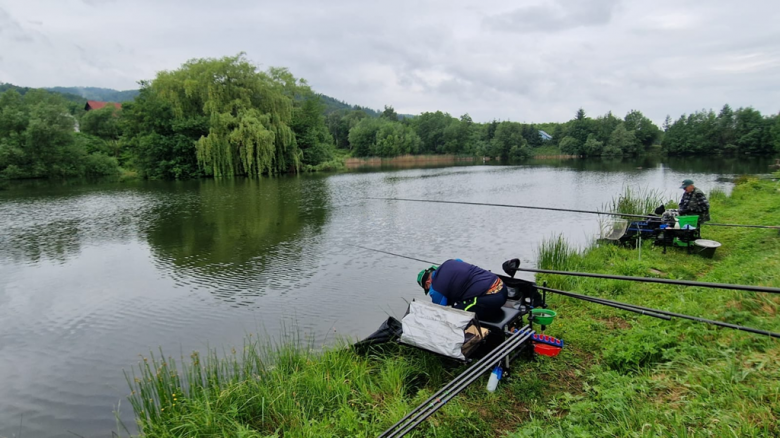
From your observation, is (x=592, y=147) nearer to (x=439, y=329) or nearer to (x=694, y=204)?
(x=694, y=204)

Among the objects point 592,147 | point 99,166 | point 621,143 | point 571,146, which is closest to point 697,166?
point 621,143

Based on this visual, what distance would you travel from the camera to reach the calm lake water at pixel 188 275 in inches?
217

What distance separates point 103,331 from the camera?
22.1 ft

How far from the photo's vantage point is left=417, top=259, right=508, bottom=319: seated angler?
14.2 ft

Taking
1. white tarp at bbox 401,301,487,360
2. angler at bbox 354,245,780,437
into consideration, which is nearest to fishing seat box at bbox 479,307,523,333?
angler at bbox 354,245,780,437

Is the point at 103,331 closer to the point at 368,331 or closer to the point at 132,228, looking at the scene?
the point at 368,331

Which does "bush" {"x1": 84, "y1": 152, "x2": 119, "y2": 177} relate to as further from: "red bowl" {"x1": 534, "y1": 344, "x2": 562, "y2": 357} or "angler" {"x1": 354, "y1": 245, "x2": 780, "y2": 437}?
"red bowl" {"x1": 534, "y1": 344, "x2": 562, "y2": 357}

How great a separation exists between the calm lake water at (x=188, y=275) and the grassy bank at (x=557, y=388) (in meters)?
0.90

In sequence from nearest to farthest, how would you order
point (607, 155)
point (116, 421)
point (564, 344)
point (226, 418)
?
1. point (226, 418)
2. point (116, 421)
3. point (564, 344)
4. point (607, 155)

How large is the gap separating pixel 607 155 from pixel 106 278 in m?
80.6

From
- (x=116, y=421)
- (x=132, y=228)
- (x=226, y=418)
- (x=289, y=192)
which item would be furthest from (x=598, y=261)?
(x=289, y=192)

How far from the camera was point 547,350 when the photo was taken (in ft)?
14.4

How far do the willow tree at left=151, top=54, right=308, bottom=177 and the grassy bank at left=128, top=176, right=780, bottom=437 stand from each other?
32982mm

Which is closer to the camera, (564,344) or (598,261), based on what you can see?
(564,344)
